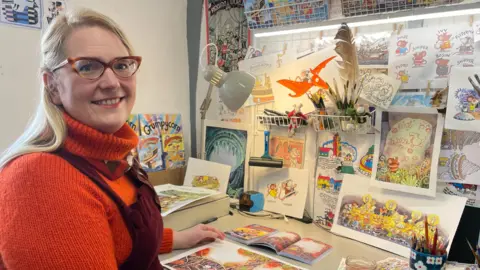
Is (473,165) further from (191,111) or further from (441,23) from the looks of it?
(191,111)

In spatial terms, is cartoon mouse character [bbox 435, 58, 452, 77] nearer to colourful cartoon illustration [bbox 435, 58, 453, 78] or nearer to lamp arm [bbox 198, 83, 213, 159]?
colourful cartoon illustration [bbox 435, 58, 453, 78]

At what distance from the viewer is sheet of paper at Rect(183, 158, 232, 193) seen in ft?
5.39

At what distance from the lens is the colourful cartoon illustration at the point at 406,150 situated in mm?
1186

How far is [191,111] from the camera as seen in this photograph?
6.20ft

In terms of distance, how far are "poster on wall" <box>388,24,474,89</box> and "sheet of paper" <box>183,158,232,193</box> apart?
81cm

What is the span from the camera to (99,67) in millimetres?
805

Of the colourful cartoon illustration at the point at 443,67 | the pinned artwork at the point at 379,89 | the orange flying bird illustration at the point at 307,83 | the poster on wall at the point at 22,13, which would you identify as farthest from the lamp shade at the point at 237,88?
the poster on wall at the point at 22,13

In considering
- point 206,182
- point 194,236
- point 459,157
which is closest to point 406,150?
point 459,157

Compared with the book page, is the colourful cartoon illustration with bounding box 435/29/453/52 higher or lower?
higher

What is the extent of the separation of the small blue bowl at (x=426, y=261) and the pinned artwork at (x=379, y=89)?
1.65ft

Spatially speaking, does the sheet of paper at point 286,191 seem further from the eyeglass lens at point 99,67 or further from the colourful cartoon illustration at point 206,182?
the eyeglass lens at point 99,67

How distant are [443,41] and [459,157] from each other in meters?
0.36

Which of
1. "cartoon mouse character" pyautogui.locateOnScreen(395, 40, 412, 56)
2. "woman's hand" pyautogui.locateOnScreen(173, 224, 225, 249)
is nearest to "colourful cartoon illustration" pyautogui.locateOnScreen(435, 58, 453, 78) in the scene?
"cartoon mouse character" pyautogui.locateOnScreen(395, 40, 412, 56)

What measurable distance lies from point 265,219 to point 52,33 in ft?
3.33
